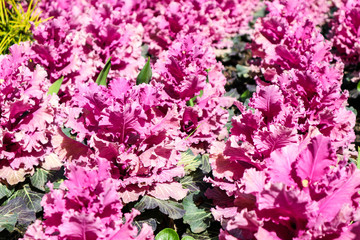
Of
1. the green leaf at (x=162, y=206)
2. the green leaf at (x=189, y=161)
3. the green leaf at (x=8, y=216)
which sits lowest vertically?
the green leaf at (x=189, y=161)

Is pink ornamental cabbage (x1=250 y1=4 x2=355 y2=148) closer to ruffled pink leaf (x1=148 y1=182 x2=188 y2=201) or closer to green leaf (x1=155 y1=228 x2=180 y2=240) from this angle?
ruffled pink leaf (x1=148 y1=182 x2=188 y2=201)

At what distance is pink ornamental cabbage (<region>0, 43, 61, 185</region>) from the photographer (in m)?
2.13

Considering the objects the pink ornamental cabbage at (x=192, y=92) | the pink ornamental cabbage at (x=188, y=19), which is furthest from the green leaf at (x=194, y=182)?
the pink ornamental cabbage at (x=188, y=19)

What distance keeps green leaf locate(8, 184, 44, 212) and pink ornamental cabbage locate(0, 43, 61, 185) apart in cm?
13

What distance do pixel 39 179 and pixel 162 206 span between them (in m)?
0.85

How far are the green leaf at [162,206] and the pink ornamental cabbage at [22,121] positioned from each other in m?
0.71

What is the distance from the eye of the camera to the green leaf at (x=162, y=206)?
2.02 m

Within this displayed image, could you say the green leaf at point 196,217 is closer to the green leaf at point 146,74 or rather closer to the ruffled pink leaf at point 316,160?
the ruffled pink leaf at point 316,160

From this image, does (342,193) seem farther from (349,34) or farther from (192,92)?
(349,34)

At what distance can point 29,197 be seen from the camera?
2227 mm

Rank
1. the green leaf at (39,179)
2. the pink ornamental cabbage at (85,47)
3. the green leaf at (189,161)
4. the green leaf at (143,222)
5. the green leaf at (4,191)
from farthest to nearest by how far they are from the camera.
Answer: the pink ornamental cabbage at (85,47) → the green leaf at (189,161) → the green leaf at (39,179) → the green leaf at (4,191) → the green leaf at (143,222)

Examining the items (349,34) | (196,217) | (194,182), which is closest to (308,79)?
(194,182)

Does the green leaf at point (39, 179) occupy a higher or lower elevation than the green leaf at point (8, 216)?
lower

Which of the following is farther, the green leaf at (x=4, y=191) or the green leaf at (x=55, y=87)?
the green leaf at (x=55, y=87)
